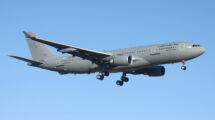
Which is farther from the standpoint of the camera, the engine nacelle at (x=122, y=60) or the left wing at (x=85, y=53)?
the engine nacelle at (x=122, y=60)

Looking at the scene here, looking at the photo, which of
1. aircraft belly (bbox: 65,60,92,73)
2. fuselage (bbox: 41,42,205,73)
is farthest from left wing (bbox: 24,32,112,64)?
aircraft belly (bbox: 65,60,92,73)

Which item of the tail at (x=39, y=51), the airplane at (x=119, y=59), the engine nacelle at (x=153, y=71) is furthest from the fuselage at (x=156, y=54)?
the tail at (x=39, y=51)

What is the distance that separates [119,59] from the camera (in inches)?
2092

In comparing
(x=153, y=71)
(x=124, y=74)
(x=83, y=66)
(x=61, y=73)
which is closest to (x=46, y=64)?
(x=61, y=73)

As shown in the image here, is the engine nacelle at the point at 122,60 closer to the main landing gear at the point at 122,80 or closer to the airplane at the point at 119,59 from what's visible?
the airplane at the point at 119,59

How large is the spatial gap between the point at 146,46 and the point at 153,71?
6520 mm

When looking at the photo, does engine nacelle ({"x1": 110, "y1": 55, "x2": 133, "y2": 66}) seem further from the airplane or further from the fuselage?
the fuselage

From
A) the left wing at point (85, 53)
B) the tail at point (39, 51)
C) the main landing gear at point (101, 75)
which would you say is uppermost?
the tail at point (39, 51)

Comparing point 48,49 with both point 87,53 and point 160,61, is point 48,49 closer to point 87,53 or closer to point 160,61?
point 87,53

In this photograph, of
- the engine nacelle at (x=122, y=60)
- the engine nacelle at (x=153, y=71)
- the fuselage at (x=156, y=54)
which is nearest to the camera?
the fuselage at (x=156, y=54)

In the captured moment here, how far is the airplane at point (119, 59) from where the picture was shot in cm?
5147

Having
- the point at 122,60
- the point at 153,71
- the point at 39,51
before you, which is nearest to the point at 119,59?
the point at 122,60

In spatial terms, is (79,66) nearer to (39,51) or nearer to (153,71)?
(39,51)

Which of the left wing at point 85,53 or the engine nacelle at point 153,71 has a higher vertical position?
the left wing at point 85,53
